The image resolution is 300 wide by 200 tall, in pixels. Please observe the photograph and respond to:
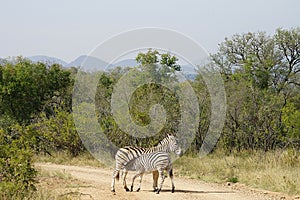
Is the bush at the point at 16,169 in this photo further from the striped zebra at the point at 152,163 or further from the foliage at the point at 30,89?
the foliage at the point at 30,89

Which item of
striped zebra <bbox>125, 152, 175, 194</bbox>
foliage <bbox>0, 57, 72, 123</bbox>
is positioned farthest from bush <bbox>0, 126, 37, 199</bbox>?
foliage <bbox>0, 57, 72, 123</bbox>

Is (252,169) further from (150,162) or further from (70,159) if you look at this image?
(70,159)

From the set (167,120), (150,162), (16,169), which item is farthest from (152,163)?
(167,120)

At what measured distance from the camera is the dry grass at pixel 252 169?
13.0 m

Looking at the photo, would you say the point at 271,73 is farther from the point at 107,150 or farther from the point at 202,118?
the point at 107,150

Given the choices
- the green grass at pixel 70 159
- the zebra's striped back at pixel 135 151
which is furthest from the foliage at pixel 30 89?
the zebra's striped back at pixel 135 151

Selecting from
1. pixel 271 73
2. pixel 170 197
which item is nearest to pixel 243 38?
pixel 271 73

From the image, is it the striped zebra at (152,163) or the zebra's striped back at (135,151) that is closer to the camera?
the striped zebra at (152,163)

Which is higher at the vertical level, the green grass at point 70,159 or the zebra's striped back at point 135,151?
the zebra's striped back at point 135,151

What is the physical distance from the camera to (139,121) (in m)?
18.6

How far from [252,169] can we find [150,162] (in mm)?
4611

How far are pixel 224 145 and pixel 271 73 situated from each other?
10.7 metres

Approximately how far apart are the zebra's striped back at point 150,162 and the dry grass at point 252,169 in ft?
9.63

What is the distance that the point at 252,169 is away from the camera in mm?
15141
